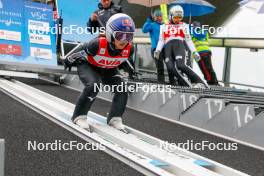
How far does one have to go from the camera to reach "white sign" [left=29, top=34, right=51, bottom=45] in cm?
1105

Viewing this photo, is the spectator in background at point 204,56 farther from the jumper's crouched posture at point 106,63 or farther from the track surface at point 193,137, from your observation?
the jumper's crouched posture at point 106,63

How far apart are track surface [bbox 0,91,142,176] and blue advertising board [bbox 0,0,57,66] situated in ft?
18.6

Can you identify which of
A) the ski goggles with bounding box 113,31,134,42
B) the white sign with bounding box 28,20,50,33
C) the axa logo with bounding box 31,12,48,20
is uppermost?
the axa logo with bounding box 31,12,48,20

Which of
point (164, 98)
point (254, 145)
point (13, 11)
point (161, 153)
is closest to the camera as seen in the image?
point (161, 153)

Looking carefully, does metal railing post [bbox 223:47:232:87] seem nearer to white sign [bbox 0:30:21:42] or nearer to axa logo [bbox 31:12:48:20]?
axa logo [bbox 31:12:48:20]

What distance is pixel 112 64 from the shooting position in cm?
543

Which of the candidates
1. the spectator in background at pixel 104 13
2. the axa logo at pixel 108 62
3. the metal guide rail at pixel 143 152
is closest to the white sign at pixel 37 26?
the spectator in background at pixel 104 13

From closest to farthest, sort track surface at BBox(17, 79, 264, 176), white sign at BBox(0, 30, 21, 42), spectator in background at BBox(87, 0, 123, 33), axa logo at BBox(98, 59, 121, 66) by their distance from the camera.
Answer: track surface at BBox(17, 79, 264, 176)
axa logo at BBox(98, 59, 121, 66)
spectator in background at BBox(87, 0, 123, 33)
white sign at BBox(0, 30, 21, 42)

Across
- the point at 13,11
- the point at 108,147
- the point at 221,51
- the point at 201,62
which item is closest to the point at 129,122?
the point at 108,147

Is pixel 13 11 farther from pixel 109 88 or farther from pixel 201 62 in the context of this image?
pixel 109 88

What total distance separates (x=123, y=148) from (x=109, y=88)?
4.37 ft

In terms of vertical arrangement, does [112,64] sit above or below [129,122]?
above

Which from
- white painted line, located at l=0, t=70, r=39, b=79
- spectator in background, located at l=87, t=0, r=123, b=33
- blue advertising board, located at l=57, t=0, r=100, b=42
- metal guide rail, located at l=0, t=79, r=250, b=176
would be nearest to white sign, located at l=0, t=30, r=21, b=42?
white painted line, located at l=0, t=70, r=39, b=79

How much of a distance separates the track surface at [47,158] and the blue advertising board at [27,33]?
5.67 meters
